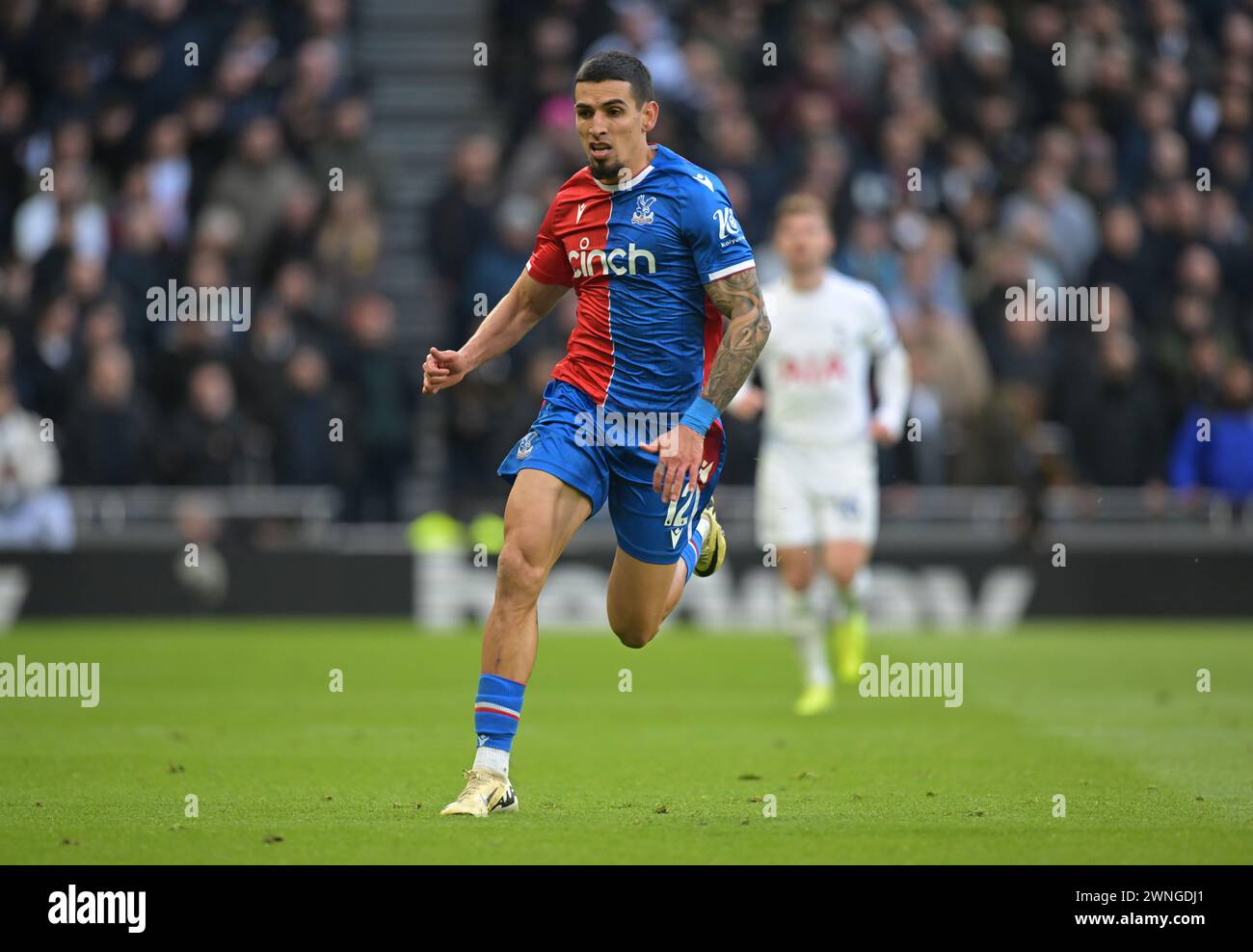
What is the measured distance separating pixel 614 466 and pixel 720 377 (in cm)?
67

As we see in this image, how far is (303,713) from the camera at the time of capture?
1308 centimetres

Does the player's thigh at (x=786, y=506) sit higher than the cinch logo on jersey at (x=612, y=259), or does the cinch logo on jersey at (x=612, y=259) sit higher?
the cinch logo on jersey at (x=612, y=259)

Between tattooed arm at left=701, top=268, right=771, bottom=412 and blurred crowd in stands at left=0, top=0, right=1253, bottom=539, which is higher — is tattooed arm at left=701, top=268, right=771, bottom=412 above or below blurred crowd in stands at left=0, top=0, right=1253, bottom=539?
below

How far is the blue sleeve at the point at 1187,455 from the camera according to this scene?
795 inches

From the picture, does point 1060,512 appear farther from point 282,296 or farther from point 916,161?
point 282,296

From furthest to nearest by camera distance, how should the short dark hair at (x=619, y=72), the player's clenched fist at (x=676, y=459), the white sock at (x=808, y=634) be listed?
the white sock at (x=808, y=634) < the short dark hair at (x=619, y=72) < the player's clenched fist at (x=676, y=459)

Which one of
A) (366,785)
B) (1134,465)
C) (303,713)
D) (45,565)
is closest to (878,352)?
(303,713)

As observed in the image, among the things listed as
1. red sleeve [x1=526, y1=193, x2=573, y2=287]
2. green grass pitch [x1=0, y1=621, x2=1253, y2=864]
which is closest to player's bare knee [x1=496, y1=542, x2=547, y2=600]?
green grass pitch [x1=0, y1=621, x2=1253, y2=864]

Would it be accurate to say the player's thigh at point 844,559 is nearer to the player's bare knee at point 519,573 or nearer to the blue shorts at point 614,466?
the blue shorts at point 614,466

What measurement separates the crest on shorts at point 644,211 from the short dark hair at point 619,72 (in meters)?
0.39

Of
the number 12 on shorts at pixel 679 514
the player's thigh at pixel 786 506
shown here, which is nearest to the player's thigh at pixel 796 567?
the player's thigh at pixel 786 506

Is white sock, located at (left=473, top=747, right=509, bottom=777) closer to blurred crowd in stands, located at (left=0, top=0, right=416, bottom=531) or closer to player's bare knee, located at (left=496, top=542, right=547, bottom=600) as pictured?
player's bare knee, located at (left=496, top=542, right=547, bottom=600)

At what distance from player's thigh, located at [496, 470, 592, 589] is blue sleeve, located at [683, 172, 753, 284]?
106 centimetres

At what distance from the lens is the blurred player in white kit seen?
1389 centimetres
